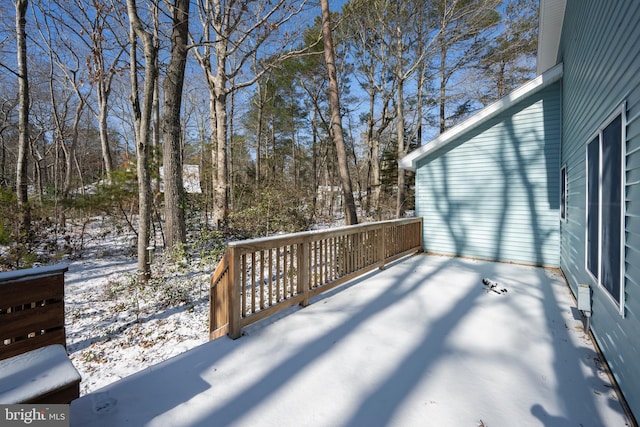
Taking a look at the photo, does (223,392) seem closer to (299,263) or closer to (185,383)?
(185,383)

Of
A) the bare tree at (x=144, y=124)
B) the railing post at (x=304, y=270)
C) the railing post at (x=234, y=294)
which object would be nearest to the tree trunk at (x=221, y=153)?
the bare tree at (x=144, y=124)

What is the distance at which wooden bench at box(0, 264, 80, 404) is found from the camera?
1256 millimetres

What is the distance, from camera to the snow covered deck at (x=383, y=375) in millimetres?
1646

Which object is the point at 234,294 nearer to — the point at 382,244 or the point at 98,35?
the point at 382,244

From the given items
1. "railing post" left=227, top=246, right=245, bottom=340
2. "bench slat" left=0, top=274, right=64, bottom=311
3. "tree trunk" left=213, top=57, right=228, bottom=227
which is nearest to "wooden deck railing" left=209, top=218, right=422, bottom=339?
"railing post" left=227, top=246, right=245, bottom=340

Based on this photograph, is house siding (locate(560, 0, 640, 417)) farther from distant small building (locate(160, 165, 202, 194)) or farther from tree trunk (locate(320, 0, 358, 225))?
distant small building (locate(160, 165, 202, 194))

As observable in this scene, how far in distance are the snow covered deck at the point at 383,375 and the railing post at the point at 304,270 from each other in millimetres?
169

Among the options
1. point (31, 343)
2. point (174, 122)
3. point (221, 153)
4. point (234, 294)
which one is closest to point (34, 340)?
point (31, 343)

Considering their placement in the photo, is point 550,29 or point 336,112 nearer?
point 550,29

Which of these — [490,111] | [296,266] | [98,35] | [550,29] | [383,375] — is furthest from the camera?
[98,35]

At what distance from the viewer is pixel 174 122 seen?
18.4 ft

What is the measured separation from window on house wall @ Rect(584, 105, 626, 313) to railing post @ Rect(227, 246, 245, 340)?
2.84 meters

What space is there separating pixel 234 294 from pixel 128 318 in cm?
288

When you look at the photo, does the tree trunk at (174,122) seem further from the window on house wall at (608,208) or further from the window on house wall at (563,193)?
the window on house wall at (563,193)
